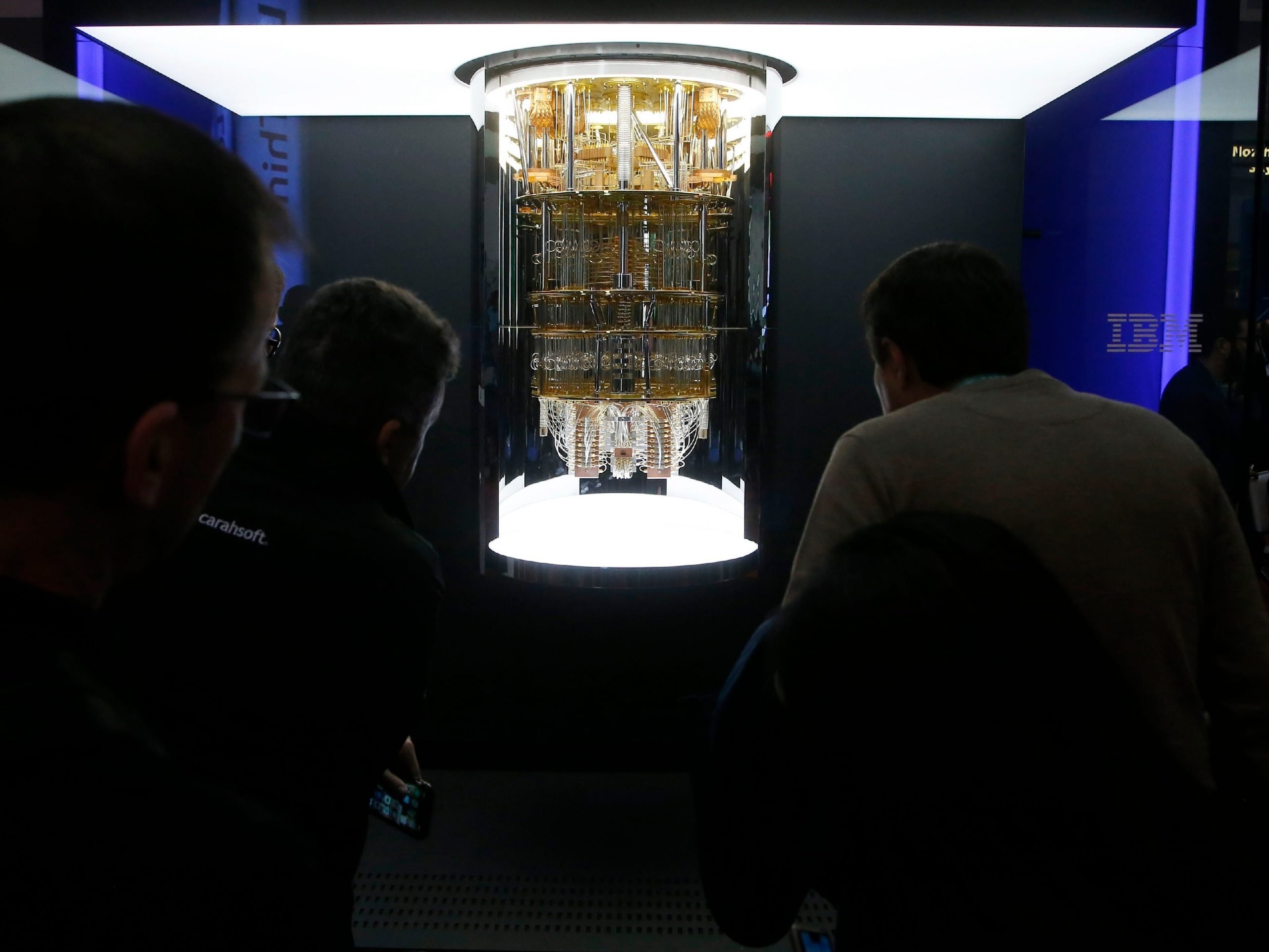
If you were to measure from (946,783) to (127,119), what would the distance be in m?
0.90

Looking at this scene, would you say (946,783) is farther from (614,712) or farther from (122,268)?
(614,712)

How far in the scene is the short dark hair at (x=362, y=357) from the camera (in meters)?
1.76

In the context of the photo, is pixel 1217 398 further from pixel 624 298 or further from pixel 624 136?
pixel 624 136

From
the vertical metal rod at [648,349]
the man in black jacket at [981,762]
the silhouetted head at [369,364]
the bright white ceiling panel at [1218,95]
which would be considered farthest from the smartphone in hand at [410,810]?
the bright white ceiling panel at [1218,95]

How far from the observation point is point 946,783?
0.96 m

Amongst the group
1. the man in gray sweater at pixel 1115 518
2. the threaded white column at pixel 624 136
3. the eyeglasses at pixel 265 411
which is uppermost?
the threaded white column at pixel 624 136

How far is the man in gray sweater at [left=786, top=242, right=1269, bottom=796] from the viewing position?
1375 mm

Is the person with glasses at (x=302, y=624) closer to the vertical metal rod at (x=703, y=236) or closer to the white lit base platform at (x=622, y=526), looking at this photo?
the white lit base platform at (x=622, y=526)

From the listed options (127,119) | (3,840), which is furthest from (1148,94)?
(3,840)

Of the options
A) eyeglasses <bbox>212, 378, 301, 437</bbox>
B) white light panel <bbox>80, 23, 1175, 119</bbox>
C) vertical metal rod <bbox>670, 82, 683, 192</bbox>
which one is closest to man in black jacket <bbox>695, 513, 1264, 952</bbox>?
eyeglasses <bbox>212, 378, 301, 437</bbox>

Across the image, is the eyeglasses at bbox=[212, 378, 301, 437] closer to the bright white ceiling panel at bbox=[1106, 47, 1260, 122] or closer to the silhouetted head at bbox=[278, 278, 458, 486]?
the silhouetted head at bbox=[278, 278, 458, 486]

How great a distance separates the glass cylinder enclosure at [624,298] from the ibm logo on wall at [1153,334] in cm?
106

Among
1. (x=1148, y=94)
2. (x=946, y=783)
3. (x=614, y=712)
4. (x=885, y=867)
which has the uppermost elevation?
(x=1148, y=94)

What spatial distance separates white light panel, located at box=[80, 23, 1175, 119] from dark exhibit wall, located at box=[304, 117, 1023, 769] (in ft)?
0.49
